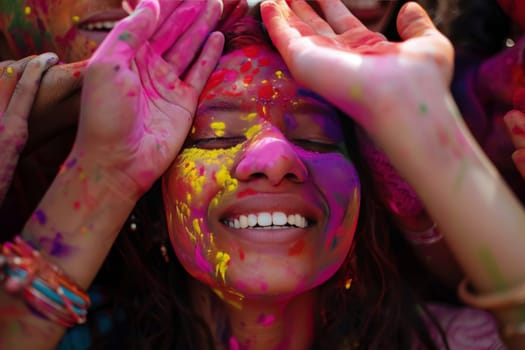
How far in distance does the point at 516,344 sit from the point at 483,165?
1.23ft

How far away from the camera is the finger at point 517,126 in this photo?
5.31ft

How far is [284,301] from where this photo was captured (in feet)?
5.23

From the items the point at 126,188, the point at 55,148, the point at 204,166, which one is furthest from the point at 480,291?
the point at 55,148

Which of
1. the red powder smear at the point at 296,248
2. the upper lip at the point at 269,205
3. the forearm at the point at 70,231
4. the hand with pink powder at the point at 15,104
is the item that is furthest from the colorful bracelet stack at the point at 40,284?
the red powder smear at the point at 296,248

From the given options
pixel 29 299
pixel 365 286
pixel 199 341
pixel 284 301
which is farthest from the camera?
pixel 365 286

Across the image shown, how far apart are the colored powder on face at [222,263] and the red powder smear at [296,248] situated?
0.15 m

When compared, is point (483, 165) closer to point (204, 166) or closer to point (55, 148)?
point (204, 166)

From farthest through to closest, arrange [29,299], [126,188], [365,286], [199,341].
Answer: [365,286]
[199,341]
[126,188]
[29,299]

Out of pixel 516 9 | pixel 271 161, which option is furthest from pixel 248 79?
pixel 516 9

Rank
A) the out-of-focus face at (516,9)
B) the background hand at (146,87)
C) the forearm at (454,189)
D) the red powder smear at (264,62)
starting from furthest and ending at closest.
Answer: the out-of-focus face at (516,9) < the red powder smear at (264,62) < the background hand at (146,87) < the forearm at (454,189)

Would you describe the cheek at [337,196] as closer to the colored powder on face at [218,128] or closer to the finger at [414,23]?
the colored powder on face at [218,128]

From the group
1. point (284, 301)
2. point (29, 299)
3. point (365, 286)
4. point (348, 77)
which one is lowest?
point (365, 286)

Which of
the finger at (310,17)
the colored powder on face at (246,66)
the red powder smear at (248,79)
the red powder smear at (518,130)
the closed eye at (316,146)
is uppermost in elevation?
the finger at (310,17)

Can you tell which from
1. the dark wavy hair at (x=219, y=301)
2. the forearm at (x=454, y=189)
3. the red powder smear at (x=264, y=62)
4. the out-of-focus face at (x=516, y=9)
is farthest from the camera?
the out-of-focus face at (x=516, y=9)
